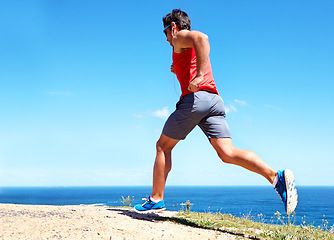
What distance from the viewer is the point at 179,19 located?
12.3 feet

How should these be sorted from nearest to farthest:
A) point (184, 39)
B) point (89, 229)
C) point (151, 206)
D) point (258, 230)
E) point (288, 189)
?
point (89, 229)
point (288, 189)
point (184, 39)
point (151, 206)
point (258, 230)

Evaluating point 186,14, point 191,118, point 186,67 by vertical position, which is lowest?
point 191,118

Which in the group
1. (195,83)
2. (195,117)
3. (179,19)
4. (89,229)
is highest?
(179,19)

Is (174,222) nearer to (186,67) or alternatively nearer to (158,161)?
(158,161)

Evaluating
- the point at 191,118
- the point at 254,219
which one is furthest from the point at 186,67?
the point at 254,219

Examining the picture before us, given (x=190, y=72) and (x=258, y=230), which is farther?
(x=258, y=230)

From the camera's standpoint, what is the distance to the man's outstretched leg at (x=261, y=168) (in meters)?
3.14

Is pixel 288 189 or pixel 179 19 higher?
pixel 179 19

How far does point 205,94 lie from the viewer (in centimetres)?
351

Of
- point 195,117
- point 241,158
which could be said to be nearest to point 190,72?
point 195,117

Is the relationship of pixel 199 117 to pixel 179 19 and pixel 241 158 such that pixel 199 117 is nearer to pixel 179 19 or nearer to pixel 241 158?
pixel 241 158

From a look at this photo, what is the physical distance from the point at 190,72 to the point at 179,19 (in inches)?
29.5

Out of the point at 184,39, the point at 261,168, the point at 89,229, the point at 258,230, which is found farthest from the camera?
the point at 258,230

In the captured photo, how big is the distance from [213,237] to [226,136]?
116 cm
